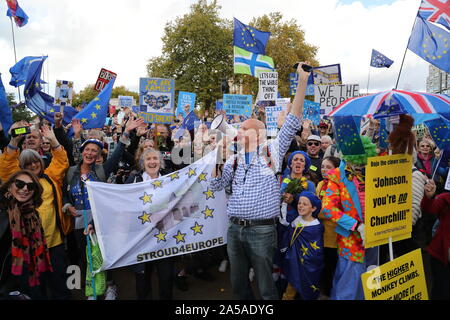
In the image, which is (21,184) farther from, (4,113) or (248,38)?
(248,38)

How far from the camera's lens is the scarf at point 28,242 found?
9.27ft

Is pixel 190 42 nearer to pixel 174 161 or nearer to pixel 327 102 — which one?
pixel 327 102

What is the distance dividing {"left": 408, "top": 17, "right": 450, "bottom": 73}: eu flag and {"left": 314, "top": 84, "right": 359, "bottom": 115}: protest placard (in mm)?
2886

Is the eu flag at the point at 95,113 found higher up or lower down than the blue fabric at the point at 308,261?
higher up

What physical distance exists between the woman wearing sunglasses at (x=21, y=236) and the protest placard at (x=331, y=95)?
606cm

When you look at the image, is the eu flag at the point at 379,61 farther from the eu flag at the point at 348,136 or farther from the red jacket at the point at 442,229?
the red jacket at the point at 442,229

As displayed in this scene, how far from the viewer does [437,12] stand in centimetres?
435

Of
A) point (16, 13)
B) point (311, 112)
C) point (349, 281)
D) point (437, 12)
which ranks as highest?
point (16, 13)

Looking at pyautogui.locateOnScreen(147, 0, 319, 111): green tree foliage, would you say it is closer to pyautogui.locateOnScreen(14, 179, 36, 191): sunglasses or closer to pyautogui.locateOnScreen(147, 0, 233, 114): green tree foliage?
pyautogui.locateOnScreen(147, 0, 233, 114): green tree foliage

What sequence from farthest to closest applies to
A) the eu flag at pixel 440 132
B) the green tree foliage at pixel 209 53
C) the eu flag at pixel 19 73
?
1. the green tree foliage at pixel 209 53
2. the eu flag at pixel 19 73
3. the eu flag at pixel 440 132

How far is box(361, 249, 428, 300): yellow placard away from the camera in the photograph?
247cm

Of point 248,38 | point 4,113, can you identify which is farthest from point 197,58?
point 4,113

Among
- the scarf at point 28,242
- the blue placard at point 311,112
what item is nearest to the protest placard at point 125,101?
the blue placard at point 311,112

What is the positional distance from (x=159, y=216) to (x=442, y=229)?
8.97 feet
